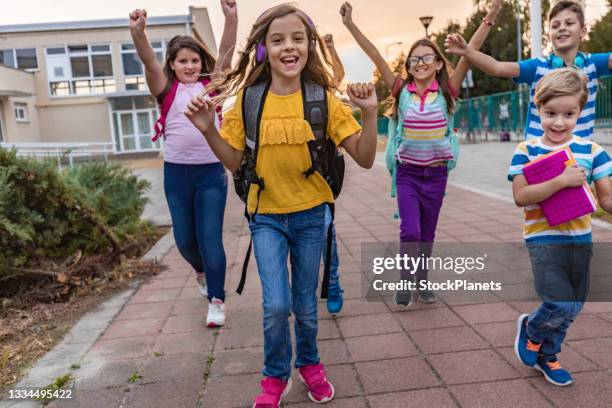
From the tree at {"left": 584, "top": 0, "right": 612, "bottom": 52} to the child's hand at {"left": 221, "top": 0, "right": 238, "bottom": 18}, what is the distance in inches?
1541

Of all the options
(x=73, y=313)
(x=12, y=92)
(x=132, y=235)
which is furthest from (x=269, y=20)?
(x=12, y=92)

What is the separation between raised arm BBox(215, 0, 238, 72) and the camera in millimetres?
3693

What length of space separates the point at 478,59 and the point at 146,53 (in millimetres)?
2055

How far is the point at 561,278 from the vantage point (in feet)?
9.00

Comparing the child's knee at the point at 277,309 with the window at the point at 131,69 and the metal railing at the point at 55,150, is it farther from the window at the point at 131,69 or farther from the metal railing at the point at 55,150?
the window at the point at 131,69

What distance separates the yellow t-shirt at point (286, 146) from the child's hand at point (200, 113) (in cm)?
17

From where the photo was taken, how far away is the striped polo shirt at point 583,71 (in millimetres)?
3688

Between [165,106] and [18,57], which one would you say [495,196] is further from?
[18,57]

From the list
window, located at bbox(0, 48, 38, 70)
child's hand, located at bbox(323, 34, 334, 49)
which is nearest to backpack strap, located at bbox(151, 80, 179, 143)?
child's hand, located at bbox(323, 34, 334, 49)

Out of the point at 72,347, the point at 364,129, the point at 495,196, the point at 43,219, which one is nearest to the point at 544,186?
the point at 364,129

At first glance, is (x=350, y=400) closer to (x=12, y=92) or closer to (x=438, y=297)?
(x=438, y=297)

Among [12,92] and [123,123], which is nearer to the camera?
[12,92]

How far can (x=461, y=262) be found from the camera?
533 centimetres

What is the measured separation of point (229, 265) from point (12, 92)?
27.7 meters
